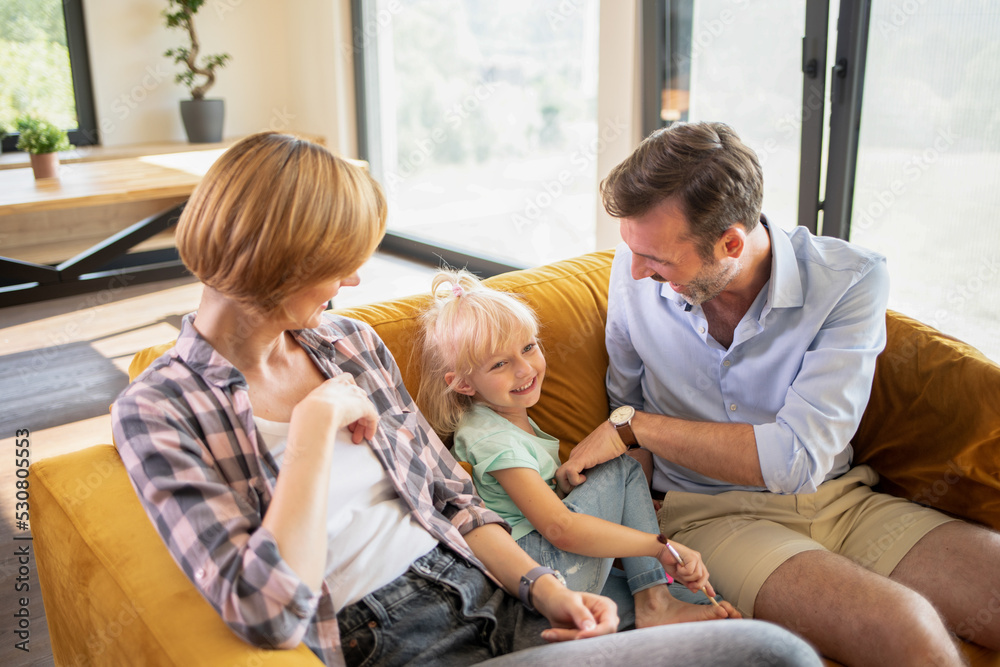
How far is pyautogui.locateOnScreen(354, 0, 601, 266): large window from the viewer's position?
437 centimetres

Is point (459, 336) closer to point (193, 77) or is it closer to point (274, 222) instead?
point (274, 222)

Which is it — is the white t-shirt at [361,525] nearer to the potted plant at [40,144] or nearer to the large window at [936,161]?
the large window at [936,161]

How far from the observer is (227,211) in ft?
3.52

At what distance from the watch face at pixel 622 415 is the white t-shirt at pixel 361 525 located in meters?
0.56

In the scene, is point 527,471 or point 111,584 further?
point 527,471

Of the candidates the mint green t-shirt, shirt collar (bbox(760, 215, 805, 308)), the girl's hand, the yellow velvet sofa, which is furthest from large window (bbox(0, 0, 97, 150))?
the girl's hand

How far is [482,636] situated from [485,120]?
4100mm

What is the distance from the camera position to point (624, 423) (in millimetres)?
1709

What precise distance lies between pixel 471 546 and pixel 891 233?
2212 mm

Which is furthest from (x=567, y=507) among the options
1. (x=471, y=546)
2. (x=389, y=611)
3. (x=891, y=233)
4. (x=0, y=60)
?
(x=0, y=60)

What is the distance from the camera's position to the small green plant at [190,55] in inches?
218

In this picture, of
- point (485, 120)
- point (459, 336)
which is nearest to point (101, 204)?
point (485, 120)

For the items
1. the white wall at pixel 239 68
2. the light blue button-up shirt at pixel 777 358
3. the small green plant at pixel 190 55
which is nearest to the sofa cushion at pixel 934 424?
the light blue button-up shirt at pixel 777 358

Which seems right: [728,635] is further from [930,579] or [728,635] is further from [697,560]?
[930,579]
